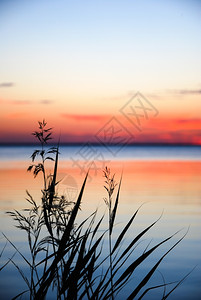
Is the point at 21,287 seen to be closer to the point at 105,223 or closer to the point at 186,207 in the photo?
the point at 105,223

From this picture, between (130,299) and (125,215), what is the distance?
6760mm

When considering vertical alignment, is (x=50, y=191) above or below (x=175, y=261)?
above

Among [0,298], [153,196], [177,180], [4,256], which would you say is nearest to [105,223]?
[4,256]

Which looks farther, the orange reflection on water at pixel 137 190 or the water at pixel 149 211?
the orange reflection on water at pixel 137 190

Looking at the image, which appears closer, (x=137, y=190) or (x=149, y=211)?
(x=149, y=211)

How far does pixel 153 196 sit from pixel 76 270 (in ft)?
31.3

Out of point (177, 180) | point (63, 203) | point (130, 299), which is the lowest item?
point (130, 299)

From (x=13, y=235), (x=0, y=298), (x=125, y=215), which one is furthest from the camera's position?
(x=125, y=215)

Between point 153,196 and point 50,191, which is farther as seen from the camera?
point 153,196

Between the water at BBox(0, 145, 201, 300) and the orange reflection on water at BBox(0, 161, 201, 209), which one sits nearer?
the water at BBox(0, 145, 201, 300)

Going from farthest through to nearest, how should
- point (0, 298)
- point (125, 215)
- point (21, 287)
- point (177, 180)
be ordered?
1. point (177, 180)
2. point (125, 215)
3. point (21, 287)
4. point (0, 298)

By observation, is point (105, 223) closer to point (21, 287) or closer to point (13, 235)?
point (13, 235)

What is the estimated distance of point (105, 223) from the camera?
7.28m

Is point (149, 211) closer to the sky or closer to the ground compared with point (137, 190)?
closer to the ground
